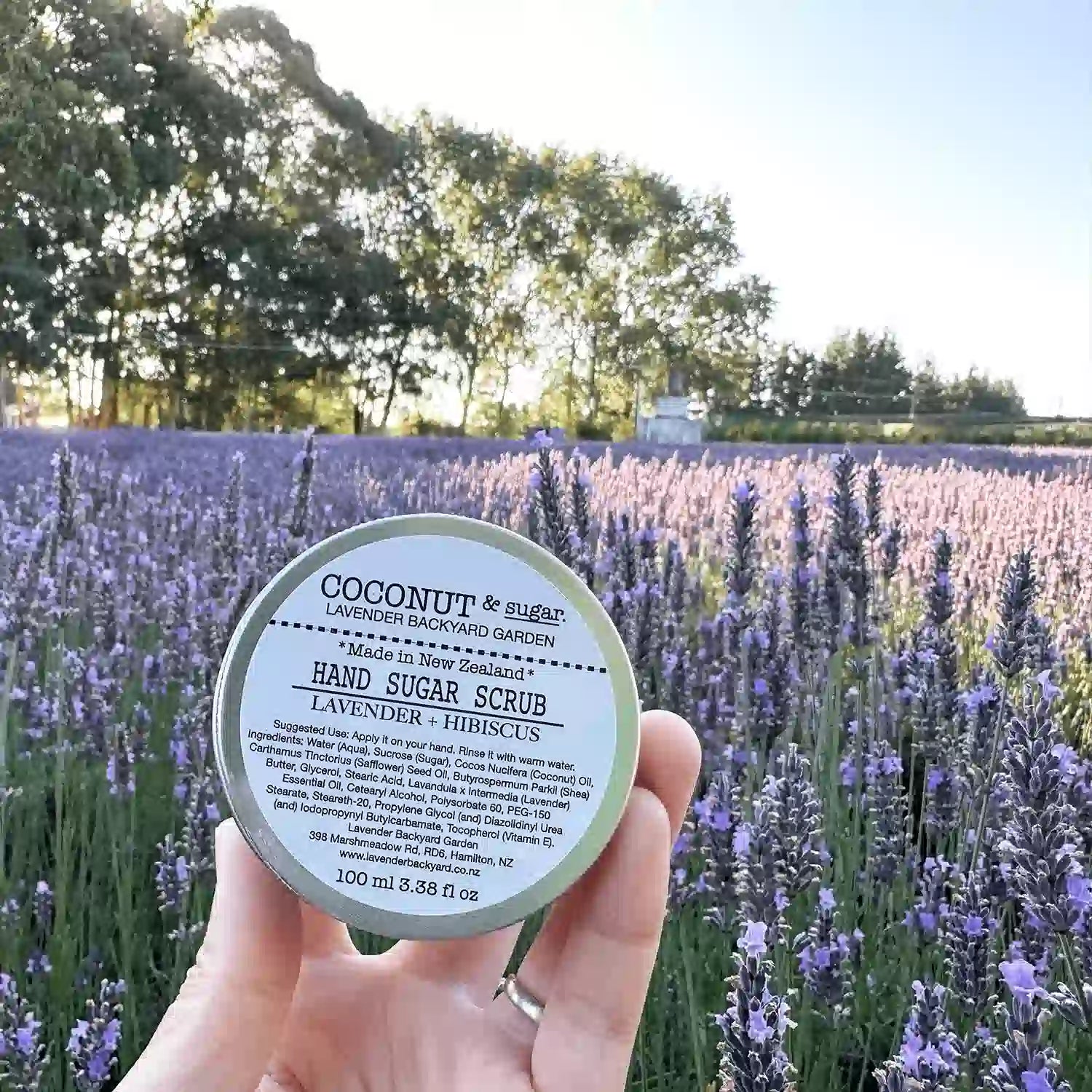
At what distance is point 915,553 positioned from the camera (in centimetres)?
462

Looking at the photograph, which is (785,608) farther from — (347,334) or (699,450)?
(347,334)

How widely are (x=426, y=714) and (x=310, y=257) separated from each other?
29139 mm

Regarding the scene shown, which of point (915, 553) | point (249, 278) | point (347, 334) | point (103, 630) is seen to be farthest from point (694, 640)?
point (347, 334)

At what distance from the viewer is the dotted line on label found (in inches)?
47.0

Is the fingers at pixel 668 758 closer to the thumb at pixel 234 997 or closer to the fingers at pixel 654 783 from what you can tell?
the fingers at pixel 654 783

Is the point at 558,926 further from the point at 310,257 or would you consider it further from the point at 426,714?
the point at 310,257

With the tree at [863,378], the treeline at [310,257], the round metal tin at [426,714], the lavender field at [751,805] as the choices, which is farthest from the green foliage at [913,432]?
the round metal tin at [426,714]

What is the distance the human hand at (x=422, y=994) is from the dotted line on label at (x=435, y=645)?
0.31 ft

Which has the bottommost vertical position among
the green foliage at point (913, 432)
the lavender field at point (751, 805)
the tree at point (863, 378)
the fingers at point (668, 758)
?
the lavender field at point (751, 805)

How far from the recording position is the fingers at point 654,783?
1.18 metres

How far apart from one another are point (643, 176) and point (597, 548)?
38.3 m

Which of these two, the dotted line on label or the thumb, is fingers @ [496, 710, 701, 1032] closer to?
the dotted line on label

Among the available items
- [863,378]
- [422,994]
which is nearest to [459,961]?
[422,994]

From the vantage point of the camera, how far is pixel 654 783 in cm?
120
